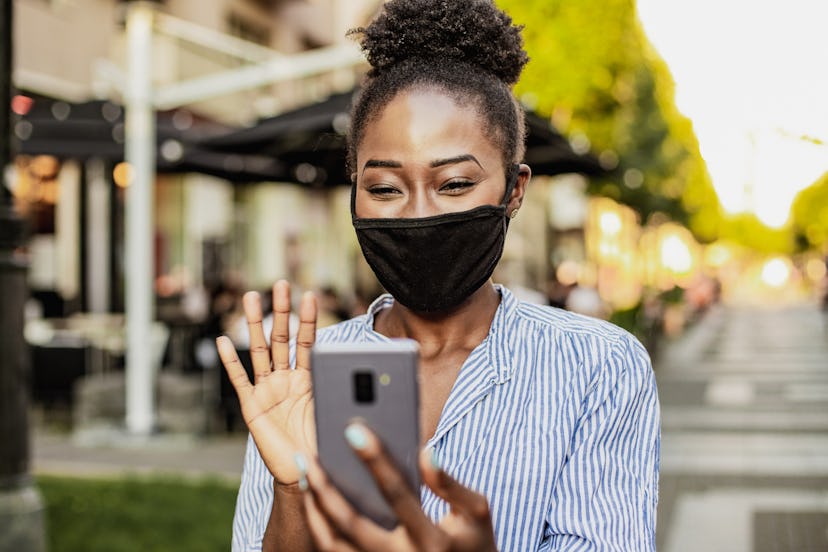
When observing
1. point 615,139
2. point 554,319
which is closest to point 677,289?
point 615,139

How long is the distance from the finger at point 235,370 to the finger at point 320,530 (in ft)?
1.08

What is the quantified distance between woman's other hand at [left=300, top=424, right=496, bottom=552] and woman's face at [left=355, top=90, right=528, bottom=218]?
21.7 inches

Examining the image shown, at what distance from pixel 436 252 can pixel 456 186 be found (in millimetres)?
117

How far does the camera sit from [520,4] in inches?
512

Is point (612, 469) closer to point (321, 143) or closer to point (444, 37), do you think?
point (444, 37)

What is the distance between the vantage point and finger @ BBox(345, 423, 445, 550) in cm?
123

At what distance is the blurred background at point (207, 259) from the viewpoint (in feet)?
20.9

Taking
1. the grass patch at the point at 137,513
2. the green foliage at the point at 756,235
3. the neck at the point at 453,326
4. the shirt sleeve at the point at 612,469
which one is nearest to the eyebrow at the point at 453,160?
the neck at the point at 453,326

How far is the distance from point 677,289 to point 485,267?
1014 inches

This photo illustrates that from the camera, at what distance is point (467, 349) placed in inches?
72.1

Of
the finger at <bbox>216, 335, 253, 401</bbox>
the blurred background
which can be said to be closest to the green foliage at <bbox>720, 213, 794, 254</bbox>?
the blurred background

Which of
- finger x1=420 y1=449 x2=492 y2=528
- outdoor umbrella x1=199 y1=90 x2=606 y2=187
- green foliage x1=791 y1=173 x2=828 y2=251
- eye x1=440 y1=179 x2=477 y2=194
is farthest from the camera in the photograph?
green foliage x1=791 y1=173 x2=828 y2=251

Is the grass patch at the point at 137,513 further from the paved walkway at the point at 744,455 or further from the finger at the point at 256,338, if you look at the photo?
the finger at the point at 256,338

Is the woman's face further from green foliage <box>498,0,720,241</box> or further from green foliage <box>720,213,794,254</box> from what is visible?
green foliage <box>720,213,794,254</box>
